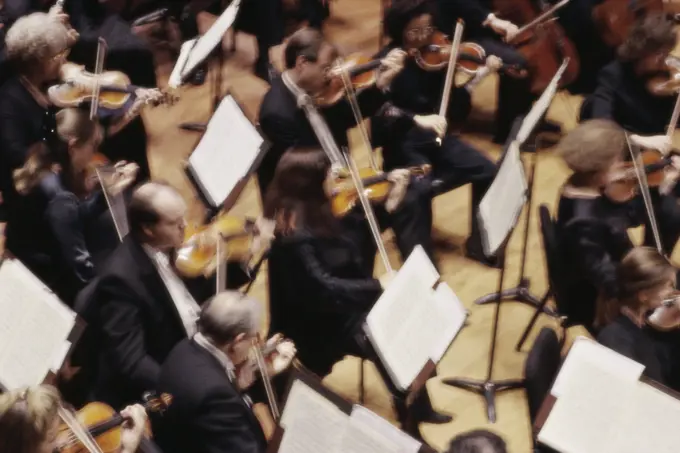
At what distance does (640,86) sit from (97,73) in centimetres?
267

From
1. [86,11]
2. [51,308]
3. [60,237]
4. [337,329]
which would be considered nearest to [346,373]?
[337,329]

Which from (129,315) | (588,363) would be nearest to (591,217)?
(588,363)

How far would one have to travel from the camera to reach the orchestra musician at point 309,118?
4.44 m

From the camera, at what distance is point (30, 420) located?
2611 mm

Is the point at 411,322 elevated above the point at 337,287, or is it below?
above

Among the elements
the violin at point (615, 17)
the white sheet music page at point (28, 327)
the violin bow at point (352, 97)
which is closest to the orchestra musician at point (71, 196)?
the white sheet music page at point (28, 327)

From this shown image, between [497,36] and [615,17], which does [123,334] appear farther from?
[615,17]

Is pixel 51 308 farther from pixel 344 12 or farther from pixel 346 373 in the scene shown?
pixel 344 12

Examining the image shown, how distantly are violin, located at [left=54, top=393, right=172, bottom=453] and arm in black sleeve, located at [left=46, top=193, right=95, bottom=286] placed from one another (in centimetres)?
92

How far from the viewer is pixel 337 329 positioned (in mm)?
3799

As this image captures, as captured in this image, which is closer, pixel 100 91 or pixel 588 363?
pixel 588 363

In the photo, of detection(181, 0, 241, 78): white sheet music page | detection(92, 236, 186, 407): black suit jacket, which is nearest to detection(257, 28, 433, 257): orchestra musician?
detection(181, 0, 241, 78): white sheet music page

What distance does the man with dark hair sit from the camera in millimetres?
2465

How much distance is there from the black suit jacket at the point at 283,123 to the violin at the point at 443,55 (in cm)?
53
